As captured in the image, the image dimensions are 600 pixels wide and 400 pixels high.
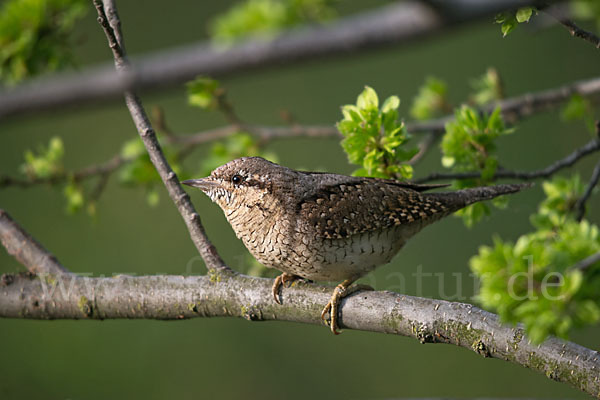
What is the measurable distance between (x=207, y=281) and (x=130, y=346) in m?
2.98

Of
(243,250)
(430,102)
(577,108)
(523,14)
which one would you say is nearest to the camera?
(523,14)

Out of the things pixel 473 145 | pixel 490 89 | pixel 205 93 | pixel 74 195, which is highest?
pixel 205 93

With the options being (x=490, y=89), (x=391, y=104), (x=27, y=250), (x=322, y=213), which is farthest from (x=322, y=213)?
(x=490, y=89)

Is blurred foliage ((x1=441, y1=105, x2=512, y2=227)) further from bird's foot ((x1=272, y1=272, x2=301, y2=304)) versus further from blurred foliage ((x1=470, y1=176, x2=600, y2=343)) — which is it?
blurred foliage ((x1=470, y1=176, x2=600, y2=343))

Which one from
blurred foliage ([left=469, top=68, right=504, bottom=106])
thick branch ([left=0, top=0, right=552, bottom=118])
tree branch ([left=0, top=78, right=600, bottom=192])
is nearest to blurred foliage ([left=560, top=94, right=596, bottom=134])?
tree branch ([left=0, top=78, right=600, bottom=192])

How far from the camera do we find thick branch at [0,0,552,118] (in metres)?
0.48

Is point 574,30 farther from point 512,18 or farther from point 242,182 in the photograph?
point 242,182

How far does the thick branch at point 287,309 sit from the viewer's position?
3.72 ft

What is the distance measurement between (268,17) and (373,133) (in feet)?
4.60

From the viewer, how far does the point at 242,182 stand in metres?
1.76

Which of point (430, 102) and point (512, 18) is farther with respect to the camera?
point (430, 102)

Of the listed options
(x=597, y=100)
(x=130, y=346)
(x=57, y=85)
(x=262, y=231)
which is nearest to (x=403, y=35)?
(x=57, y=85)

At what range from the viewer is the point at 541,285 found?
0.90 m

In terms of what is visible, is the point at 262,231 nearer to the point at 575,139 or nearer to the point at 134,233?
the point at 134,233
